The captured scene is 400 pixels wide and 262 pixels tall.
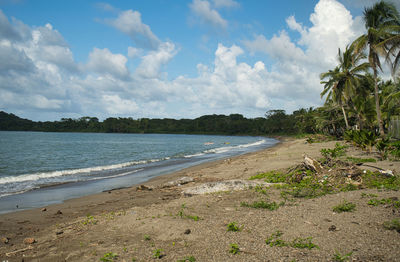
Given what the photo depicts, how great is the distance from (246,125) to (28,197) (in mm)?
153371

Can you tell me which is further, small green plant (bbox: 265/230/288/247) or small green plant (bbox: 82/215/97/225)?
small green plant (bbox: 82/215/97/225)

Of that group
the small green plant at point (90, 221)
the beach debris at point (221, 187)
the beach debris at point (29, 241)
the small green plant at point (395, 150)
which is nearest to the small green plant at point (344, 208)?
the beach debris at point (221, 187)

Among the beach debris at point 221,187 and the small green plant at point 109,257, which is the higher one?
the beach debris at point 221,187

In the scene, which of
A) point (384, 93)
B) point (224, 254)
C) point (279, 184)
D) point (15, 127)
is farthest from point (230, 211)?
point (15, 127)

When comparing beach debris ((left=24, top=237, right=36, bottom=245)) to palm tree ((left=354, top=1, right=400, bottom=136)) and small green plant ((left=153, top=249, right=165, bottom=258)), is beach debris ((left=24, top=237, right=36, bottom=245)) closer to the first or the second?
small green plant ((left=153, top=249, right=165, bottom=258))

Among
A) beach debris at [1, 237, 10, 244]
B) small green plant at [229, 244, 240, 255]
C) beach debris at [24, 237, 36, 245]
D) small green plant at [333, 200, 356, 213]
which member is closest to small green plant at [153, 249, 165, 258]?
small green plant at [229, 244, 240, 255]

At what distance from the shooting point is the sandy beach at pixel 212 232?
4367mm

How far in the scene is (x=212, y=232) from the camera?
213 inches

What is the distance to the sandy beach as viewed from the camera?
14.3ft

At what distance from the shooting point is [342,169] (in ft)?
30.7

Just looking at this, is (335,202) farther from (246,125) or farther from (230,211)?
(246,125)

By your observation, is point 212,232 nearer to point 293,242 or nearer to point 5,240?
point 293,242

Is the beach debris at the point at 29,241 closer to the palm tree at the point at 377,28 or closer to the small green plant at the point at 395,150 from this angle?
the small green plant at the point at 395,150

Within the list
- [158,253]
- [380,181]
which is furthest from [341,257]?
[380,181]
